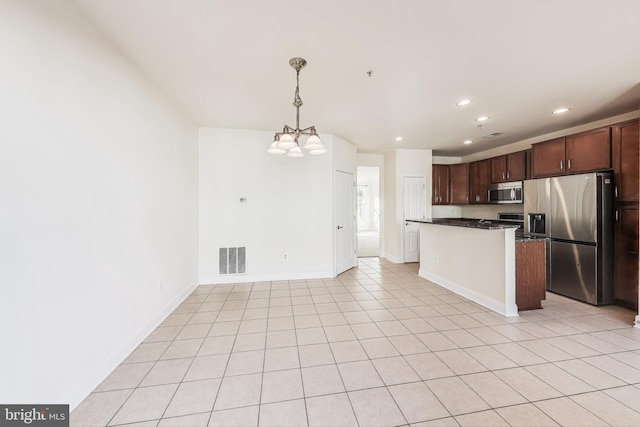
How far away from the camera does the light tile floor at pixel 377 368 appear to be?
171 centimetres

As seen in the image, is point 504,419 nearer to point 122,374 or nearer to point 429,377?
point 429,377

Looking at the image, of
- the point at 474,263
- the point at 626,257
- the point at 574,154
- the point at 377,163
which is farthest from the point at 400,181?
the point at 626,257

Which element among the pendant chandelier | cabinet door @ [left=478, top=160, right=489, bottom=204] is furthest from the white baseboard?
cabinet door @ [left=478, top=160, right=489, bottom=204]

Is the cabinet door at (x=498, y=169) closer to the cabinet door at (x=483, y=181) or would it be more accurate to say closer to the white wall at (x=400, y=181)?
the cabinet door at (x=483, y=181)

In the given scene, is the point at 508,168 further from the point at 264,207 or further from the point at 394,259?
the point at 264,207

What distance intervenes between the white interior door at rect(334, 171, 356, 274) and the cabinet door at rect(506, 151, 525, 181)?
123 inches

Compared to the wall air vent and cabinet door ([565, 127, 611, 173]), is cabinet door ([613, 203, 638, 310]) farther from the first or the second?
the wall air vent

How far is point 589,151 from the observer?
12.1 ft

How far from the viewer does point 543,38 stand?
2.13 m

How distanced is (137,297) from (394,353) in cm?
255

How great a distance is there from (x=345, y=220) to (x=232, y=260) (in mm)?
2323

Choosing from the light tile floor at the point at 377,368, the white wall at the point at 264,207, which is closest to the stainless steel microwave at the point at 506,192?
the light tile floor at the point at 377,368

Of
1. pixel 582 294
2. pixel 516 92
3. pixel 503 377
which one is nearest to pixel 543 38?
pixel 516 92

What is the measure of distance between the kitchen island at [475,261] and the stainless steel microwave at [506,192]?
6.25 feet
